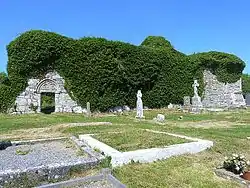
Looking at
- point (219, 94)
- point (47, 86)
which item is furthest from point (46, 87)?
point (219, 94)

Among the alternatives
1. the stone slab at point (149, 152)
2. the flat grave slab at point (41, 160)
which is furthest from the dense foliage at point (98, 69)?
the stone slab at point (149, 152)

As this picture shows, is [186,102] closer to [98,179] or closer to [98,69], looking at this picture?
[98,69]

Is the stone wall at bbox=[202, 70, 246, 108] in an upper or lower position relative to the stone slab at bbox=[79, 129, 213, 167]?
upper

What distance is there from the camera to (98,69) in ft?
73.8

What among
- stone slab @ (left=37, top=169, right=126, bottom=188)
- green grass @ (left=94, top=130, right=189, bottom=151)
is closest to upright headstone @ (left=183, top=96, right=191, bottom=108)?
green grass @ (left=94, top=130, right=189, bottom=151)

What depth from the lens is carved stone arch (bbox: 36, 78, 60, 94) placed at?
21.5 meters

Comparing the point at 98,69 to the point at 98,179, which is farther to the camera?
the point at 98,69

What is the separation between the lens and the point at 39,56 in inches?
828

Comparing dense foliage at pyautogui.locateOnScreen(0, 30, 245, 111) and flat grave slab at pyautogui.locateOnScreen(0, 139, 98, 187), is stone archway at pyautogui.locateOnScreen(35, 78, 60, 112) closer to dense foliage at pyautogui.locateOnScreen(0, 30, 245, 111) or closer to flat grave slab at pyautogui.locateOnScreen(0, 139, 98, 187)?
A: dense foliage at pyautogui.locateOnScreen(0, 30, 245, 111)

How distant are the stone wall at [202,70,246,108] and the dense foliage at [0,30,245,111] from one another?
327 cm

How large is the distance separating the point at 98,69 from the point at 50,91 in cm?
407

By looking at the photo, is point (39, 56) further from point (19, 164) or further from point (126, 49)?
point (19, 164)

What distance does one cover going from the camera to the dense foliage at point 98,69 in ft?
68.5

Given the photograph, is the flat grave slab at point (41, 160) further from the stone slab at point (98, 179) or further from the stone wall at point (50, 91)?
the stone wall at point (50, 91)
